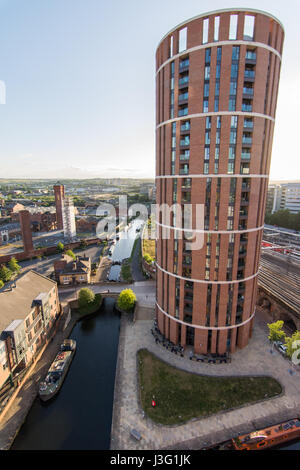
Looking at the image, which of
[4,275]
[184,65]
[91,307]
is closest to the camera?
[184,65]

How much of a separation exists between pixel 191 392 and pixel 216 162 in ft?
87.2

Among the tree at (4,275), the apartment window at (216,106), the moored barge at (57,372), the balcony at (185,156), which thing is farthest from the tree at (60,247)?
the apartment window at (216,106)

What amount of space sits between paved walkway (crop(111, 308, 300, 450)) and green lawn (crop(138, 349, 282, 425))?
66 cm

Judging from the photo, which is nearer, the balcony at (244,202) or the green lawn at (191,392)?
the green lawn at (191,392)

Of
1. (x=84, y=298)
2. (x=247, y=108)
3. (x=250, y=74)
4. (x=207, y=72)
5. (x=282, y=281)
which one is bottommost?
(x=84, y=298)

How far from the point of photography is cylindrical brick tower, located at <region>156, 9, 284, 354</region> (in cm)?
2311

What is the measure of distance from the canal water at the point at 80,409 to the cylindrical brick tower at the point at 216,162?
11.3 metres

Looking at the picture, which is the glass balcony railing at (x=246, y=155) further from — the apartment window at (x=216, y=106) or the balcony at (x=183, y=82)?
the balcony at (x=183, y=82)

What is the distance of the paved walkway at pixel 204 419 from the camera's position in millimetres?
19312

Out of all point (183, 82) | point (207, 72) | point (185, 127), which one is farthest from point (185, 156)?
point (207, 72)

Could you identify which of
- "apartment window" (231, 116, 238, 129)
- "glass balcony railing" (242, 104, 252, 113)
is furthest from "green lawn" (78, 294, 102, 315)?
"glass balcony railing" (242, 104, 252, 113)

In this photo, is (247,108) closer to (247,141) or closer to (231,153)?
(247,141)

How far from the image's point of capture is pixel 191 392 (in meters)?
23.7

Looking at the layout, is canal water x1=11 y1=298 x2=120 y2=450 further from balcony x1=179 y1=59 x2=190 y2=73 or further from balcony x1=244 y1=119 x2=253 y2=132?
balcony x1=179 y1=59 x2=190 y2=73
